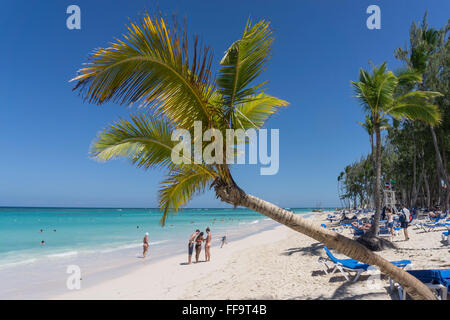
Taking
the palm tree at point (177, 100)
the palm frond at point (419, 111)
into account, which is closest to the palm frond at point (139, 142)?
the palm tree at point (177, 100)

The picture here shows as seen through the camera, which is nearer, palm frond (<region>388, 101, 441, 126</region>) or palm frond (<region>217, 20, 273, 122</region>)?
palm frond (<region>217, 20, 273, 122</region>)

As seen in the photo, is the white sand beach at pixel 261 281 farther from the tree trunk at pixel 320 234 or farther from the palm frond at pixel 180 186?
the palm frond at pixel 180 186

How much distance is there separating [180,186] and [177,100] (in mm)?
1081

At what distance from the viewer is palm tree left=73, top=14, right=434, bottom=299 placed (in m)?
2.56

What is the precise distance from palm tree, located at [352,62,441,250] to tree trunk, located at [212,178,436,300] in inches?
213

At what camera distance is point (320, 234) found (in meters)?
2.65

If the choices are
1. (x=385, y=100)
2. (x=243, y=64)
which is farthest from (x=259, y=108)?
(x=385, y=100)

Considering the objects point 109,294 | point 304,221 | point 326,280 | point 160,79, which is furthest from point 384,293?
point 109,294

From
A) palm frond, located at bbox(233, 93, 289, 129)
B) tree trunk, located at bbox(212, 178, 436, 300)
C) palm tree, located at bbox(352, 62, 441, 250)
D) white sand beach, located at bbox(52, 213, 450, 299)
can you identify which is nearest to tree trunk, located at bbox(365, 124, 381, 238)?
palm tree, located at bbox(352, 62, 441, 250)

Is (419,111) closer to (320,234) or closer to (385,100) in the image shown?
(385,100)

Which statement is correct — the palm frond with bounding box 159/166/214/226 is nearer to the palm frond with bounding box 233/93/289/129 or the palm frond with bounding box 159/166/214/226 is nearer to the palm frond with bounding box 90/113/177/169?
the palm frond with bounding box 90/113/177/169

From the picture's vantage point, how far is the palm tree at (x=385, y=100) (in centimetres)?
700

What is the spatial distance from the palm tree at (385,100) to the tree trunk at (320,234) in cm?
542
